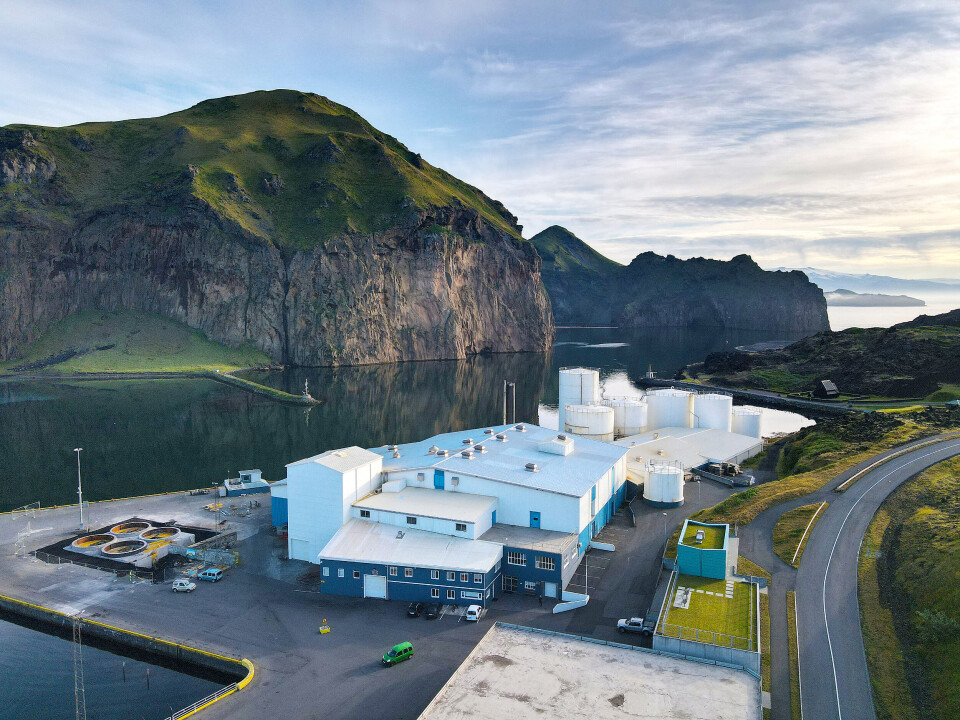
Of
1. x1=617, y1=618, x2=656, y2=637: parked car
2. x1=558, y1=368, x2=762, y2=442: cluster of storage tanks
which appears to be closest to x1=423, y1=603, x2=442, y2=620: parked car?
x1=617, y1=618, x2=656, y2=637: parked car

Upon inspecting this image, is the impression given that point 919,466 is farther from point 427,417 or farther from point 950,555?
point 427,417

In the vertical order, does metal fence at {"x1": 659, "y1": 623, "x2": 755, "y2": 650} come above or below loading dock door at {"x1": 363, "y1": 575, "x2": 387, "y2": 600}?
above

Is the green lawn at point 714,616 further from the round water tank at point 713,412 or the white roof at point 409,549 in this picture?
the round water tank at point 713,412

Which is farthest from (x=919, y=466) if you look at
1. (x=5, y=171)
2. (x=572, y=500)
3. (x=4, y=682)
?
(x=5, y=171)

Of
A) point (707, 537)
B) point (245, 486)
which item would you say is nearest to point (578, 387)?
point (707, 537)

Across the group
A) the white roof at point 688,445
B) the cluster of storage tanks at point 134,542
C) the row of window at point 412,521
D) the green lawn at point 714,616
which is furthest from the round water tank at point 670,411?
the cluster of storage tanks at point 134,542

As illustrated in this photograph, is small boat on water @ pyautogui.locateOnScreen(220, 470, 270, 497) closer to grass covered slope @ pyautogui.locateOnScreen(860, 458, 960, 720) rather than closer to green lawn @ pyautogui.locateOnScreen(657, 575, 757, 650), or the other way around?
green lawn @ pyautogui.locateOnScreen(657, 575, 757, 650)
